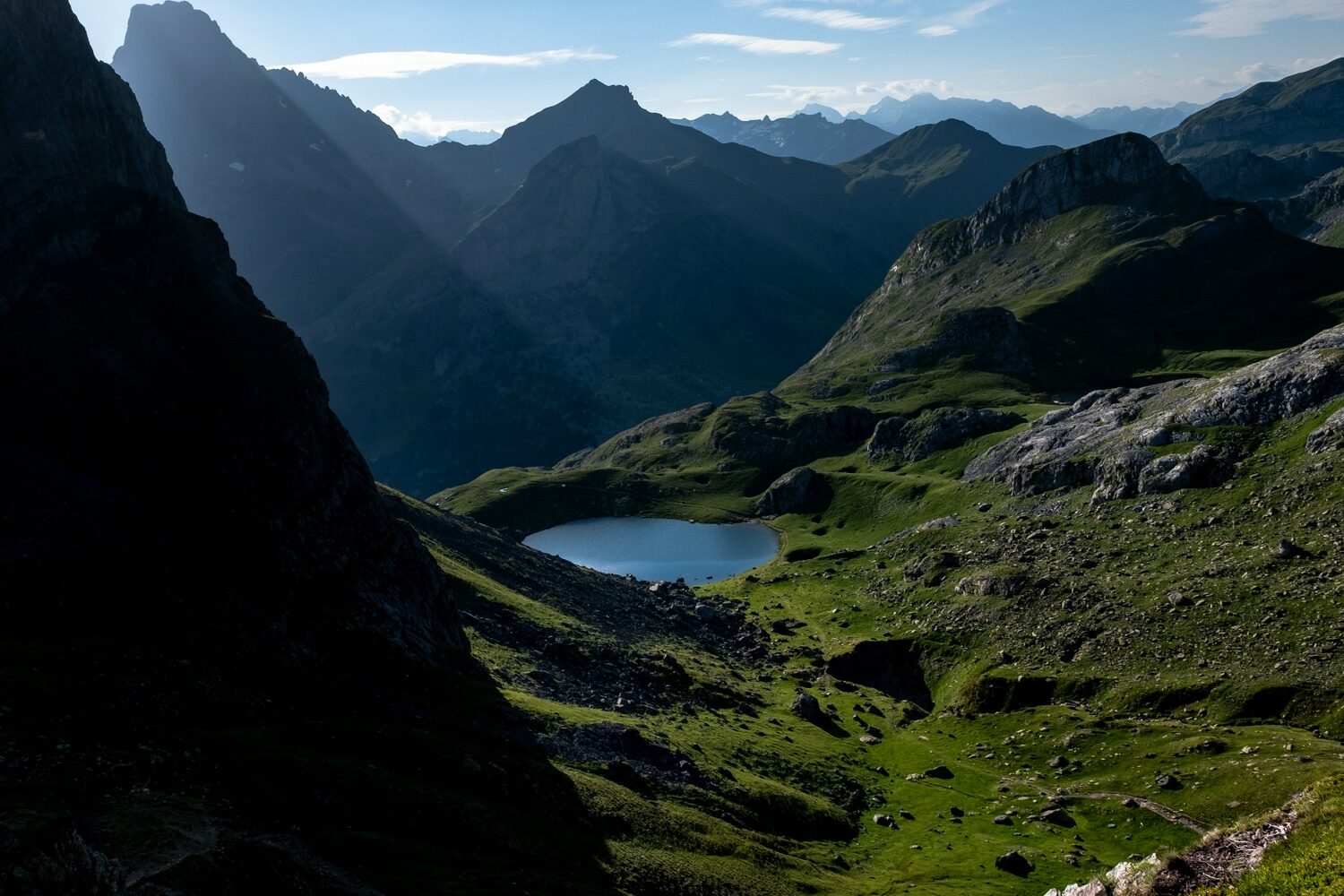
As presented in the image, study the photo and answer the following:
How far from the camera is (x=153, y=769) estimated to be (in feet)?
129

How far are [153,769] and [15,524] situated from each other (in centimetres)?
2343

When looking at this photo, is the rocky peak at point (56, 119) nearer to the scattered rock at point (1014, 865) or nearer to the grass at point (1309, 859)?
the grass at point (1309, 859)

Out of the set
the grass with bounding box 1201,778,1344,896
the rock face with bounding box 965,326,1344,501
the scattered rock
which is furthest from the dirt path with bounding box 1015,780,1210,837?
the rock face with bounding box 965,326,1344,501

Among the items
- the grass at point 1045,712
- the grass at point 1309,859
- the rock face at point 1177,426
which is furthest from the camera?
the rock face at point 1177,426

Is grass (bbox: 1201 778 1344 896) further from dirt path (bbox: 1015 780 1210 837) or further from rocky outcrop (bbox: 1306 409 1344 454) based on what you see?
rocky outcrop (bbox: 1306 409 1344 454)

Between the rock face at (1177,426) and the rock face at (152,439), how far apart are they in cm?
8996

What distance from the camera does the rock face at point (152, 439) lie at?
179ft

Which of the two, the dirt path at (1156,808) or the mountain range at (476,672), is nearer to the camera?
the mountain range at (476,672)

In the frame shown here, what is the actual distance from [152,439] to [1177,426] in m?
117

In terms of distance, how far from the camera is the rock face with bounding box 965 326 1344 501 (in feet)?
364

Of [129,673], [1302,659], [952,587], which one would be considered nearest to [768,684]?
[952,587]

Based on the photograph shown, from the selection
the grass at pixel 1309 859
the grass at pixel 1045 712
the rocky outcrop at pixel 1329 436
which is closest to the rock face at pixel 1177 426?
the rocky outcrop at pixel 1329 436

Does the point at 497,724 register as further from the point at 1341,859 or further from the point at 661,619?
the point at 661,619

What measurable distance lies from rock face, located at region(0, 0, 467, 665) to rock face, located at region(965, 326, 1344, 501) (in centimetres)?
8996
